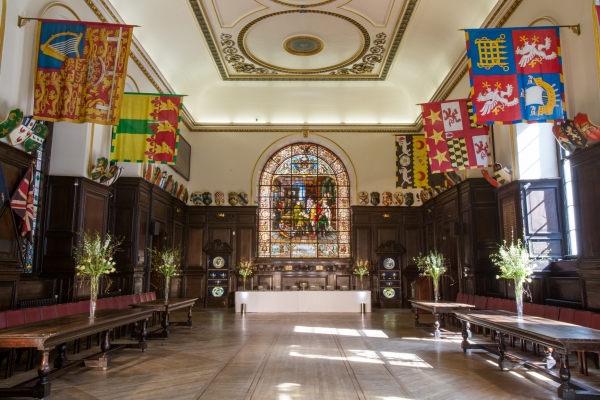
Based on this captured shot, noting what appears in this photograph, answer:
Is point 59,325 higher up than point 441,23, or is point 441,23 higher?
point 441,23

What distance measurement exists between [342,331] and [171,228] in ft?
23.4

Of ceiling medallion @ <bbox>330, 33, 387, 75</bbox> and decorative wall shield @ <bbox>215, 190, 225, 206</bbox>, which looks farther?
decorative wall shield @ <bbox>215, 190, 225, 206</bbox>

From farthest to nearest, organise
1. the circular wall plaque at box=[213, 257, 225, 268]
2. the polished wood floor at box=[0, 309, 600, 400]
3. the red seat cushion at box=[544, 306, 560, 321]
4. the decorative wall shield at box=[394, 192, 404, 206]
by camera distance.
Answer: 1. the decorative wall shield at box=[394, 192, 404, 206]
2. the circular wall plaque at box=[213, 257, 225, 268]
3. the red seat cushion at box=[544, 306, 560, 321]
4. the polished wood floor at box=[0, 309, 600, 400]

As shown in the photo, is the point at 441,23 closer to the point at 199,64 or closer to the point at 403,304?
the point at 199,64

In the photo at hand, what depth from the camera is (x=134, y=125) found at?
32.7ft

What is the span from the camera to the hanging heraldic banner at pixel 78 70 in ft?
22.8

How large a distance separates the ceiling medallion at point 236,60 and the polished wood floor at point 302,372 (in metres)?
8.31

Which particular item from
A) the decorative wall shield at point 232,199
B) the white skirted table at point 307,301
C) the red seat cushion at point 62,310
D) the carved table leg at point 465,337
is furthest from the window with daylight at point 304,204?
the red seat cushion at point 62,310

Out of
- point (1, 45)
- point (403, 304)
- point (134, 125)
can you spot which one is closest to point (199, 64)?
point (134, 125)

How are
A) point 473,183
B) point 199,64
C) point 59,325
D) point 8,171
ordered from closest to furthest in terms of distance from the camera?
1. point 59,325
2. point 8,171
3. point 473,183
4. point 199,64

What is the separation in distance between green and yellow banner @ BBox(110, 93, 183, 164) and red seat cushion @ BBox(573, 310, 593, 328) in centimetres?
794

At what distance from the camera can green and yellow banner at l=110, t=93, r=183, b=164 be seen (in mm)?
9961

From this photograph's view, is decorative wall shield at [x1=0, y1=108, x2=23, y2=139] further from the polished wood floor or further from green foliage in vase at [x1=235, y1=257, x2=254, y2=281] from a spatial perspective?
green foliage in vase at [x1=235, y1=257, x2=254, y2=281]

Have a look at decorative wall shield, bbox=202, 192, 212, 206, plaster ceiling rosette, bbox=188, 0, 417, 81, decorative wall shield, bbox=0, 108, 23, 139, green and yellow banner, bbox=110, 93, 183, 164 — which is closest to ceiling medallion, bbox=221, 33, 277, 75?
plaster ceiling rosette, bbox=188, 0, 417, 81
